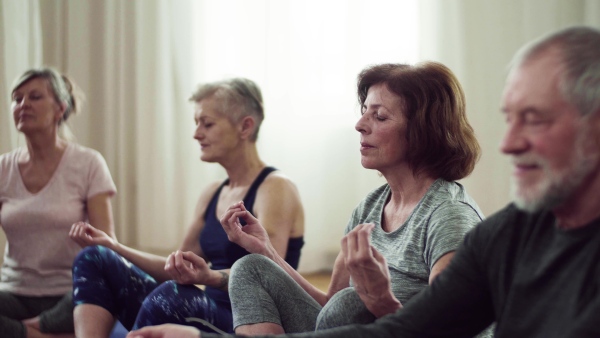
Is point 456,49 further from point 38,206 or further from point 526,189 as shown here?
point 526,189

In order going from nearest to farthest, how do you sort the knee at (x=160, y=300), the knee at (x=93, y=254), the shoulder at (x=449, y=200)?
1. the shoulder at (x=449, y=200)
2. the knee at (x=160, y=300)
3. the knee at (x=93, y=254)

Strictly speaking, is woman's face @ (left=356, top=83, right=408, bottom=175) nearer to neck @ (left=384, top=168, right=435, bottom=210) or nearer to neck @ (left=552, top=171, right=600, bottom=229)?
neck @ (left=384, top=168, right=435, bottom=210)

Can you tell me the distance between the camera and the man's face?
87cm

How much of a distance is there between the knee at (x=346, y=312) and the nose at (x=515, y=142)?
50 cm

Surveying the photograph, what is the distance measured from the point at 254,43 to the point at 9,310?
2.06 meters

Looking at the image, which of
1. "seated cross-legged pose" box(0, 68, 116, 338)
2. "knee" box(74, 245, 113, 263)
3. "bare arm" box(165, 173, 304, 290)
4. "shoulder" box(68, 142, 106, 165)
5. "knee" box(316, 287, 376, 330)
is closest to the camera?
"knee" box(316, 287, 376, 330)

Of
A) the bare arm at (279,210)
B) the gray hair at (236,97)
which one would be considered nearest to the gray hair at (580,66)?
the bare arm at (279,210)

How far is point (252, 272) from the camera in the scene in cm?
154

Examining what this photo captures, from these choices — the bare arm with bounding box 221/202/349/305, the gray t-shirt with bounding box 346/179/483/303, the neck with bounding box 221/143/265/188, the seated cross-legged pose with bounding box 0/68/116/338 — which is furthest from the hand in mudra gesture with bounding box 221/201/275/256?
the seated cross-legged pose with bounding box 0/68/116/338

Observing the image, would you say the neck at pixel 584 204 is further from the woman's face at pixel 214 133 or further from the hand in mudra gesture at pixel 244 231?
the woman's face at pixel 214 133

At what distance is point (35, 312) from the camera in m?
2.25

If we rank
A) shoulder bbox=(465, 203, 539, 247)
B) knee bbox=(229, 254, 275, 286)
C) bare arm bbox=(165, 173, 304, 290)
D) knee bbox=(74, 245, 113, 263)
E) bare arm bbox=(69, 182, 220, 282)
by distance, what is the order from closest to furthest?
shoulder bbox=(465, 203, 539, 247) < knee bbox=(229, 254, 275, 286) < knee bbox=(74, 245, 113, 263) < bare arm bbox=(69, 182, 220, 282) < bare arm bbox=(165, 173, 304, 290)

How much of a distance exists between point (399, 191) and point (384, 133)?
14 centimetres

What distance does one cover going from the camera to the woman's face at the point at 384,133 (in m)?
1.58
